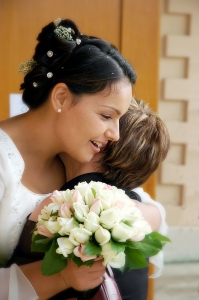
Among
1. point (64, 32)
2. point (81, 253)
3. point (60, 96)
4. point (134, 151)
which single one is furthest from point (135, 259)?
point (64, 32)

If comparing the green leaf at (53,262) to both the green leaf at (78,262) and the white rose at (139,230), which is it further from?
the white rose at (139,230)

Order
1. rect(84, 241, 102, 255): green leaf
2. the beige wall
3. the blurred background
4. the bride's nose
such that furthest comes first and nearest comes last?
the beige wall
the blurred background
the bride's nose
rect(84, 241, 102, 255): green leaf

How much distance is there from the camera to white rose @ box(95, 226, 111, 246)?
1023mm

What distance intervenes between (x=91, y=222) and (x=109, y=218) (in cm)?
4

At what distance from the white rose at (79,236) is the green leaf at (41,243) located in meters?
0.08

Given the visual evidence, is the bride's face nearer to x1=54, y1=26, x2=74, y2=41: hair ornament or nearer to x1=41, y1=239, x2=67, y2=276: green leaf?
x1=54, y1=26, x2=74, y2=41: hair ornament

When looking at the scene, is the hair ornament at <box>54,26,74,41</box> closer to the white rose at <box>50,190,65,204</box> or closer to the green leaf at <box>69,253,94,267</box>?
the white rose at <box>50,190,65,204</box>

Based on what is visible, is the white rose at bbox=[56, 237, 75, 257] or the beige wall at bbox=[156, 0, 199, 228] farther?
the beige wall at bbox=[156, 0, 199, 228]

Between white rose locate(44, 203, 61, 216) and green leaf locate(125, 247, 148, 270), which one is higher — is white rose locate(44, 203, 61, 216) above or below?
above

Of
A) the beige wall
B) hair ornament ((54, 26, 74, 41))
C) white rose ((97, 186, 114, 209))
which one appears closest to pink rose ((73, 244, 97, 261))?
white rose ((97, 186, 114, 209))

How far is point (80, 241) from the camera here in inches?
40.5

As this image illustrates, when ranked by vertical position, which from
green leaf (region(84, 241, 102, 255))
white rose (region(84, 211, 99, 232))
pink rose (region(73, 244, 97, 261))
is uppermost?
white rose (region(84, 211, 99, 232))

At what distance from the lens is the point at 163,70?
2.36m

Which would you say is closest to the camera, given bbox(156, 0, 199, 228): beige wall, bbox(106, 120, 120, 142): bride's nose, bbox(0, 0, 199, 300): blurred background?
bbox(106, 120, 120, 142): bride's nose
